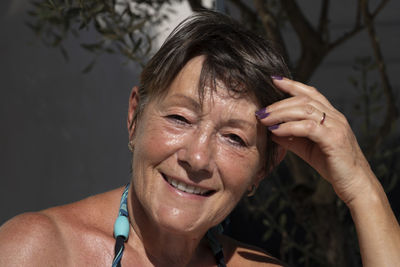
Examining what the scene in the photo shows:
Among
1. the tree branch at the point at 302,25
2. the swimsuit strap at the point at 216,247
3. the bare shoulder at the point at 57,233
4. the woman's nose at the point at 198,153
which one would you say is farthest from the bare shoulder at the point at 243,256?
the tree branch at the point at 302,25

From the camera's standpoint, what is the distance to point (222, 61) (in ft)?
6.93

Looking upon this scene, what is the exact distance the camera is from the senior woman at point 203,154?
6.86 feet

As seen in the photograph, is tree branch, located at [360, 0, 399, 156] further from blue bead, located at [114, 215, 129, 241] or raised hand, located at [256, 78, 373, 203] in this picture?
blue bead, located at [114, 215, 129, 241]

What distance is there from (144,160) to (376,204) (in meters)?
0.89

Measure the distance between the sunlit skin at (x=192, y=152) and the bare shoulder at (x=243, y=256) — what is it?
1.41 ft

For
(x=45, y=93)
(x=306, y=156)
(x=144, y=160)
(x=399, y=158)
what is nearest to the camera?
(x=144, y=160)

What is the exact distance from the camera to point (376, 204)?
89.0 inches

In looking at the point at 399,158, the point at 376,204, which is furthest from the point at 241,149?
the point at 399,158

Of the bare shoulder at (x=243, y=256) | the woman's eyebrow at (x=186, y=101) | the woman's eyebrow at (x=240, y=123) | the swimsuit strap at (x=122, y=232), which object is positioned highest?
the woman's eyebrow at (x=186, y=101)

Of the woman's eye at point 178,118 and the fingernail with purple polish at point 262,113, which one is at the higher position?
the fingernail with purple polish at point 262,113

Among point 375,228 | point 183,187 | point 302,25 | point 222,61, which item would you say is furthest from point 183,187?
point 302,25

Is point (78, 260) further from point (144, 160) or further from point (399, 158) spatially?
point (399, 158)

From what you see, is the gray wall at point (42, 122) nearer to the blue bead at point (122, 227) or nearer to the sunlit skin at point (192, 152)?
the blue bead at point (122, 227)

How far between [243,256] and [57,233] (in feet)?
2.71
